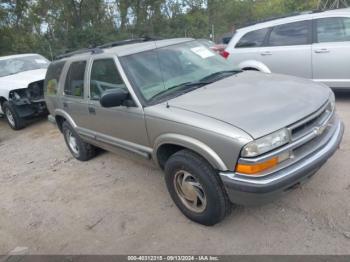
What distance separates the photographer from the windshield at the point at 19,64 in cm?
909

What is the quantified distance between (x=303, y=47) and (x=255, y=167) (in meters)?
4.37

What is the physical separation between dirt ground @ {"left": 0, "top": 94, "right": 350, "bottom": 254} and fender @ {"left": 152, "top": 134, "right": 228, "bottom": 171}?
2.46 ft

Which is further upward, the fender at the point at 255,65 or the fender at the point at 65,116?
the fender at the point at 255,65

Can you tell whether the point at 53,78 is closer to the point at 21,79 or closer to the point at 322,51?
the point at 21,79

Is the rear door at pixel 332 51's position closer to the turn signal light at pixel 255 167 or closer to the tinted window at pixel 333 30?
the tinted window at pixel 333 30

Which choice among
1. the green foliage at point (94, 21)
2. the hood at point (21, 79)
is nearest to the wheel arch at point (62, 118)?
the hood at point (21, 79)

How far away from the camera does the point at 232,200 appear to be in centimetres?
289

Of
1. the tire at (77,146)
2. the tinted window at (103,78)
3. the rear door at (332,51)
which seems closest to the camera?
the tinted window at (103,78)

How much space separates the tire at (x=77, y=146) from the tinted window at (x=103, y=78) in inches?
44.8

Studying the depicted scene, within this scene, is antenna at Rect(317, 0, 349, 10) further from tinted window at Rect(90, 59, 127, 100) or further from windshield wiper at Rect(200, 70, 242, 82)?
tinted window at Rect(90, 59, 127, 100)

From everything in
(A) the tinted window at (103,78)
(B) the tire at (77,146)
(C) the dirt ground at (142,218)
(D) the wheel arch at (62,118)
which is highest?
(A) the tinted window at (103,78)

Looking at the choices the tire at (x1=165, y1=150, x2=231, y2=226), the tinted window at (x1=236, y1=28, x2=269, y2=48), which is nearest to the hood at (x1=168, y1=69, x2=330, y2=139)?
the tire at (x1=165, y1=150, x2=231, y2=226)

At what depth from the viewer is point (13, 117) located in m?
8.18

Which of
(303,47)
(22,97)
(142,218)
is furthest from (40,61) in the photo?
(142,218)
